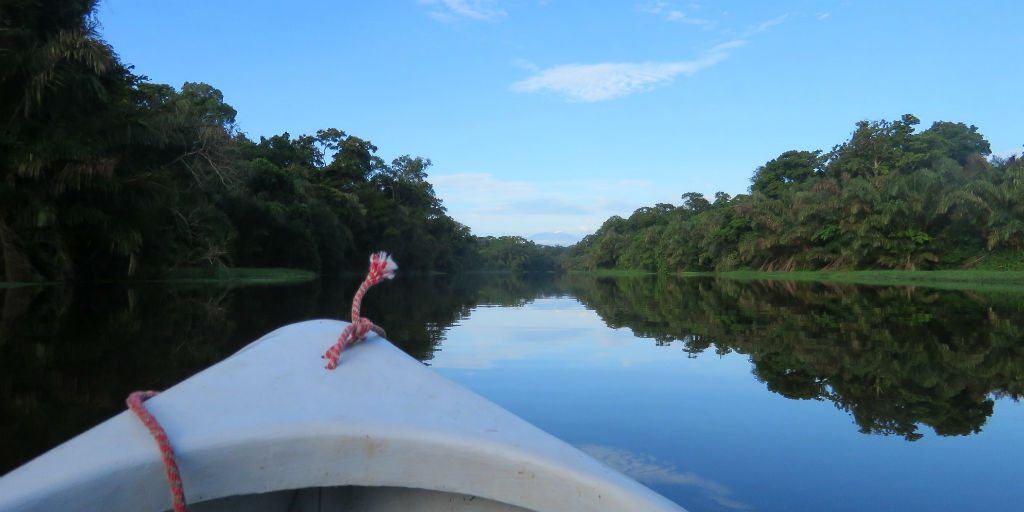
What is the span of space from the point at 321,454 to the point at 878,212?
29576mm

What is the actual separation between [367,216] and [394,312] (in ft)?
123

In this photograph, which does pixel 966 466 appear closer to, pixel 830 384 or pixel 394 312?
pixel 830 384

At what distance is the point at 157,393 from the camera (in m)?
1.35

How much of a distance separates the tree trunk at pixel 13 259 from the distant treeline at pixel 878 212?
85.7 ft

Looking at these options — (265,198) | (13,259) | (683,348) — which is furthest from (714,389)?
(265,198)

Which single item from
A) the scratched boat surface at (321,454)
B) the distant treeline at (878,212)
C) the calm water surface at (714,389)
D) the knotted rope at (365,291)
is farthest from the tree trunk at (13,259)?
the distant treeline at (878,212)

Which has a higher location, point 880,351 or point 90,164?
point 90,164

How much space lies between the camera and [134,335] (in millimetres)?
5895

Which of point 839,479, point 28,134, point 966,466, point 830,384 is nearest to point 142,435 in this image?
point 839,479

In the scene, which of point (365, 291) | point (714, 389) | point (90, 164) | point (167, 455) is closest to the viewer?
point (167, 455)

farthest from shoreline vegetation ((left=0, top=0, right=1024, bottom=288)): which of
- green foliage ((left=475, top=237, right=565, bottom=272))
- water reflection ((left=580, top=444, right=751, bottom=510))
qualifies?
green foliage ((left=475, top=237, right=565, bottom=272))

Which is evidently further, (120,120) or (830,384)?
(120,120)

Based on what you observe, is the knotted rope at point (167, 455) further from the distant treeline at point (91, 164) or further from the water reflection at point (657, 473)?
the distant treeline at point (91, 164)

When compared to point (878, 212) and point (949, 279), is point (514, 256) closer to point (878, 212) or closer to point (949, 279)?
point (878, 212)
